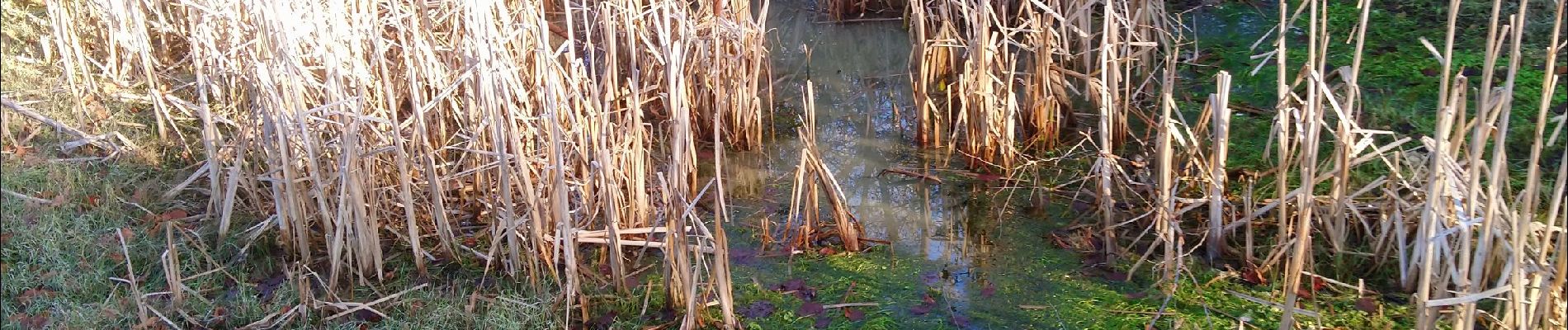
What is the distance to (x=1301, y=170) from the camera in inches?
90.4

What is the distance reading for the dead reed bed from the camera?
195cm

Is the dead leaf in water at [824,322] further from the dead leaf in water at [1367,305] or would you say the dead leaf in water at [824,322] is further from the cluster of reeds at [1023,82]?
the dead leaf in water at [1367,305]

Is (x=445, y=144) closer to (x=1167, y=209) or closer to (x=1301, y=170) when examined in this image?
(x=1167, y=209)

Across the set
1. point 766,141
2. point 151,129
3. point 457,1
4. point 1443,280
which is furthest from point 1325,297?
point 151,129

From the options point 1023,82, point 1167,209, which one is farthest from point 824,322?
point 1023,82

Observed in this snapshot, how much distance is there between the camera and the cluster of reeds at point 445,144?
2408mm

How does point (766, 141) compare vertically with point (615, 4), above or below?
below

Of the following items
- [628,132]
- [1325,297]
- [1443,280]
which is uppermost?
[628,132]

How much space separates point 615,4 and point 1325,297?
188 centimetres

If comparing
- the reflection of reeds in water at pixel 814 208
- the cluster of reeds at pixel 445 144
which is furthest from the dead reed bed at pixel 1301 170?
the cluster of reeds at pixel 445 144

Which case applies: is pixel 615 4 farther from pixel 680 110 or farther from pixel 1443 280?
pixel 1443 280

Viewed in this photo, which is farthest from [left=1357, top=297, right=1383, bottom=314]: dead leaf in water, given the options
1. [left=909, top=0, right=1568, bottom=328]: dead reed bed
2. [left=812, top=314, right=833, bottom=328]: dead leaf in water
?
[left=812, top=314, right=833, bottom=328]: dead leaf in water

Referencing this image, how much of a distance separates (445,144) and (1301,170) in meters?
1.96

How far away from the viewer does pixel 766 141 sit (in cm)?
379
